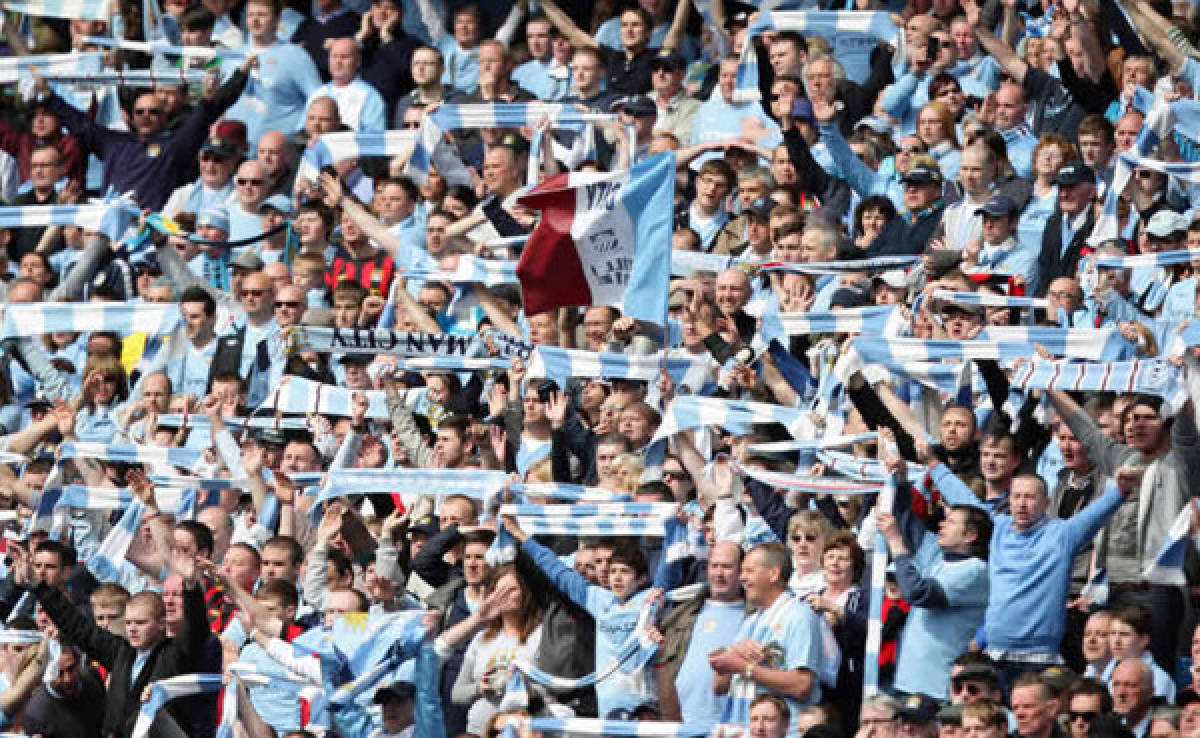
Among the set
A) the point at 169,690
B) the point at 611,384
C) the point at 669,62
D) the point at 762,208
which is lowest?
the point at 169,690

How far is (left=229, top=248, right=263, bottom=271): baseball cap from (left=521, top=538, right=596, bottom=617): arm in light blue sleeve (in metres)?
4.83

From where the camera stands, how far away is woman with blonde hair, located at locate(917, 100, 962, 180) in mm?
18578

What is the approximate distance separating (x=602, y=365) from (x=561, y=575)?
2062 mm

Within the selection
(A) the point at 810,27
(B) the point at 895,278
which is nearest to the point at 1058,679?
(B) the point at 895,278

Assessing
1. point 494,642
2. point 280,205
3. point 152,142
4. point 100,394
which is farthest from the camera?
point 152,142

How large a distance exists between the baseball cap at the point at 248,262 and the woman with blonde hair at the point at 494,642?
4706mm

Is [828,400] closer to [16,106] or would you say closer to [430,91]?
[430,91]

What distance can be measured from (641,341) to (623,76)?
401 centimetres

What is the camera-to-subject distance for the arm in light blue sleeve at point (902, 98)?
776 inches

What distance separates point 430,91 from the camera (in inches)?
841

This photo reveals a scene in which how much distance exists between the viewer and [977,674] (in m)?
13.6

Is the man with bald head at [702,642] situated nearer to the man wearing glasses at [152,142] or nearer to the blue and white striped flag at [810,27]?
the blue and white striped flag at [810,27]

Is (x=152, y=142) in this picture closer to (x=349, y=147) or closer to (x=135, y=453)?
(x=349, y=147)

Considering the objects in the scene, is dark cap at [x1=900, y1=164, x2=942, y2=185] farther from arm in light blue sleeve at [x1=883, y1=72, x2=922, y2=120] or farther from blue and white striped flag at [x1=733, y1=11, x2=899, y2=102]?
blue and white striped flag at [x1=733, y1=11, x2=899, y2=102]
